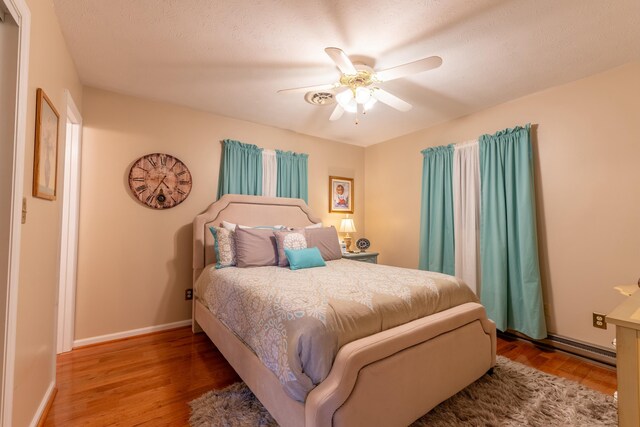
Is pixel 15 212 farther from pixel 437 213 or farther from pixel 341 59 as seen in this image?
pixel 437 213

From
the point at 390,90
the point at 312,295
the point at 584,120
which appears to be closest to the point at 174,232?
the point at 312,295

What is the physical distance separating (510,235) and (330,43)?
246 centimetres

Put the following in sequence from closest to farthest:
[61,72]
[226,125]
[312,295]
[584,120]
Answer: [312,295] < [61,72] < [584,120] < [226,125]

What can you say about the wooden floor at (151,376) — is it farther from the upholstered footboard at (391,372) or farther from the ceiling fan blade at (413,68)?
the ceiling fan blade at (413,68)

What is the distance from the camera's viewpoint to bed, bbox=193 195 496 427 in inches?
48.3

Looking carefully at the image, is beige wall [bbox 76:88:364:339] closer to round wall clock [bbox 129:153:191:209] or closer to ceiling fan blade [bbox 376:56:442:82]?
round wall clock [bbox 129:153:191:209]

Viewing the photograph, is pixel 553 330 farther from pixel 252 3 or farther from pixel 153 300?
pixel 153 300

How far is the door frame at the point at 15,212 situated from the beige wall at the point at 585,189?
3701 mm

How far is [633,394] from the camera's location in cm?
81

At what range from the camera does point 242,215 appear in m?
3.23

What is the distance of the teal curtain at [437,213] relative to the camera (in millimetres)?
3422

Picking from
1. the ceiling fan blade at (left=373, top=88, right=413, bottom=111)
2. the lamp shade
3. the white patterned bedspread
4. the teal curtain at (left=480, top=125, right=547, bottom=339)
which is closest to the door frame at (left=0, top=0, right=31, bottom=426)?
the white patterned bedspread

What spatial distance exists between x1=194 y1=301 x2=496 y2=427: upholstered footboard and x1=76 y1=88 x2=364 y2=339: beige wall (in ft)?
4.52

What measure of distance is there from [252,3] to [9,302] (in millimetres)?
1901
